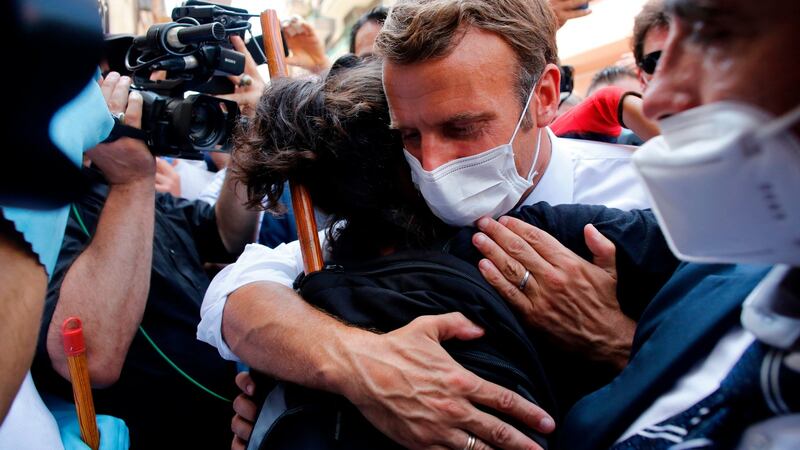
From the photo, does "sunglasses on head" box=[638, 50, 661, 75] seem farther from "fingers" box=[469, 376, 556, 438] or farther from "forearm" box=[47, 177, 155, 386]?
"forearm" box=[47, 177, 155, 386]

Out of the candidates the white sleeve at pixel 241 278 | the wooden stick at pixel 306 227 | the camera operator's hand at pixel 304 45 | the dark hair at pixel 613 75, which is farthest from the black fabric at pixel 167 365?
the dark hair at pixel 613 75

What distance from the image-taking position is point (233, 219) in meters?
2.34

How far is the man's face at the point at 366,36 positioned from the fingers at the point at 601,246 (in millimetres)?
2024

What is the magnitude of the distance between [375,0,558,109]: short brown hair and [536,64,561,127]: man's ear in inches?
1.5

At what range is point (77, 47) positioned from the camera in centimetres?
65

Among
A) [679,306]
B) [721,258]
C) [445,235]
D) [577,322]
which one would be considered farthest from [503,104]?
[721,258]

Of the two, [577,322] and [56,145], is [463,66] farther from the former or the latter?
[56,145]

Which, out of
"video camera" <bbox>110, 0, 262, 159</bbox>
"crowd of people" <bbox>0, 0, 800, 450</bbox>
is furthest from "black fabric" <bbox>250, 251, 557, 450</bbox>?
"video camera" <bbox>110, 0, 262, 159</bbox>

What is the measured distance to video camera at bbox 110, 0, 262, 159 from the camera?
1570 mm

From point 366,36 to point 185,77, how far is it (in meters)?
1.44

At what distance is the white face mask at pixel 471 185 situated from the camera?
133 cm

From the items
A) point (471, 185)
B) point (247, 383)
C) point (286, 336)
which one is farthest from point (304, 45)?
point (286, 336)

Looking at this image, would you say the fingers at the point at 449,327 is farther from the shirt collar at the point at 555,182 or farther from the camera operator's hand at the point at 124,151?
the camera operator's hand at the point at 124,151

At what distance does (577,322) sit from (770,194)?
63 centimetres
